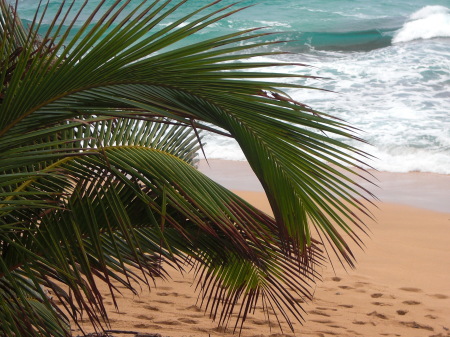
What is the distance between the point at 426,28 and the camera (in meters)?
18.8

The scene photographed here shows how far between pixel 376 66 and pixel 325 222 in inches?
564

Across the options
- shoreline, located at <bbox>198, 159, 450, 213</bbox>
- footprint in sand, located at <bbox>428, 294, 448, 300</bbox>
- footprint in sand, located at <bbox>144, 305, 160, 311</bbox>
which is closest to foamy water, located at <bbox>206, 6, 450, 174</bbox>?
shoreline, located at <bbox>198, 159, 450, 213</bbox>

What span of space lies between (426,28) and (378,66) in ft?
13.8

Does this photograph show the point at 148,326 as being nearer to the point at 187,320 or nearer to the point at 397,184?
the point at 187,320

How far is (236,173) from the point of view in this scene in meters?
8.88

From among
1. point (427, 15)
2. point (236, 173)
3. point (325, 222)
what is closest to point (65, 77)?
point (325, 222)

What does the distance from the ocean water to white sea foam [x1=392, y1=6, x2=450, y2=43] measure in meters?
0.03

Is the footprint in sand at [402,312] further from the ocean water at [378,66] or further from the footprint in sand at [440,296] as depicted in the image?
the ocean water at [378,66]

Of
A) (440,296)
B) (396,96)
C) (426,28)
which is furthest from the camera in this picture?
(426,28)

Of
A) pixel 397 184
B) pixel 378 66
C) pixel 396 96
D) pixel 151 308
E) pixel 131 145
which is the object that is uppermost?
pixel 378 66

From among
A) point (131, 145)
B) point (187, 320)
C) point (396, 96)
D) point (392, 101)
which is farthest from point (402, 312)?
point (396, 96)

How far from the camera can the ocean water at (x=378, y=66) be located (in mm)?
9961

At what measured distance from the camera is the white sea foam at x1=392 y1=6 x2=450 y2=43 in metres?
18.4

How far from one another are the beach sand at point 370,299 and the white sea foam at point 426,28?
42.3ft
